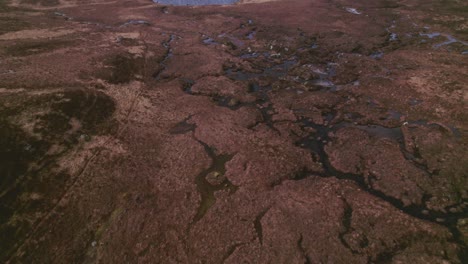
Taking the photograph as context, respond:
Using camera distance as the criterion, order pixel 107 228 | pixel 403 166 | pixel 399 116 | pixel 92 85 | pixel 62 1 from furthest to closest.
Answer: pixel 62 1 < pixel 92 85 < pixel 399 116 < pixel 403 166 < pixel 107 228

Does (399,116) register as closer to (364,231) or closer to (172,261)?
(364,231)

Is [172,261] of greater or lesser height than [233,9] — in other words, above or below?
below

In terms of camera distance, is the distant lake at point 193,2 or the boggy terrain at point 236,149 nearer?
the boggy terrain at point 236,149

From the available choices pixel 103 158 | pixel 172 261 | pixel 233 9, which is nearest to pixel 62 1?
pixel 233 9

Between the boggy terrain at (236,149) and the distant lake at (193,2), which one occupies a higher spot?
the distant lake at (193,2)

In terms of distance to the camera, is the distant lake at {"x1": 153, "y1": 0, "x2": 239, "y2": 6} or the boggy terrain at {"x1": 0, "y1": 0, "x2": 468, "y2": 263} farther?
the distant lake at {"x1": 153, "y1": 0, "x2": 239, "y2": 6}

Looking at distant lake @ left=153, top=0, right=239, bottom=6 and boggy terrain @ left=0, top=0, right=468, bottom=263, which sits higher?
distant lake @ left=153, top=0, right=239, bottom=6

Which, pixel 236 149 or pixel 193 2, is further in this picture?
pixel 193 2

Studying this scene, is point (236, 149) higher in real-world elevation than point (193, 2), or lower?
lower
